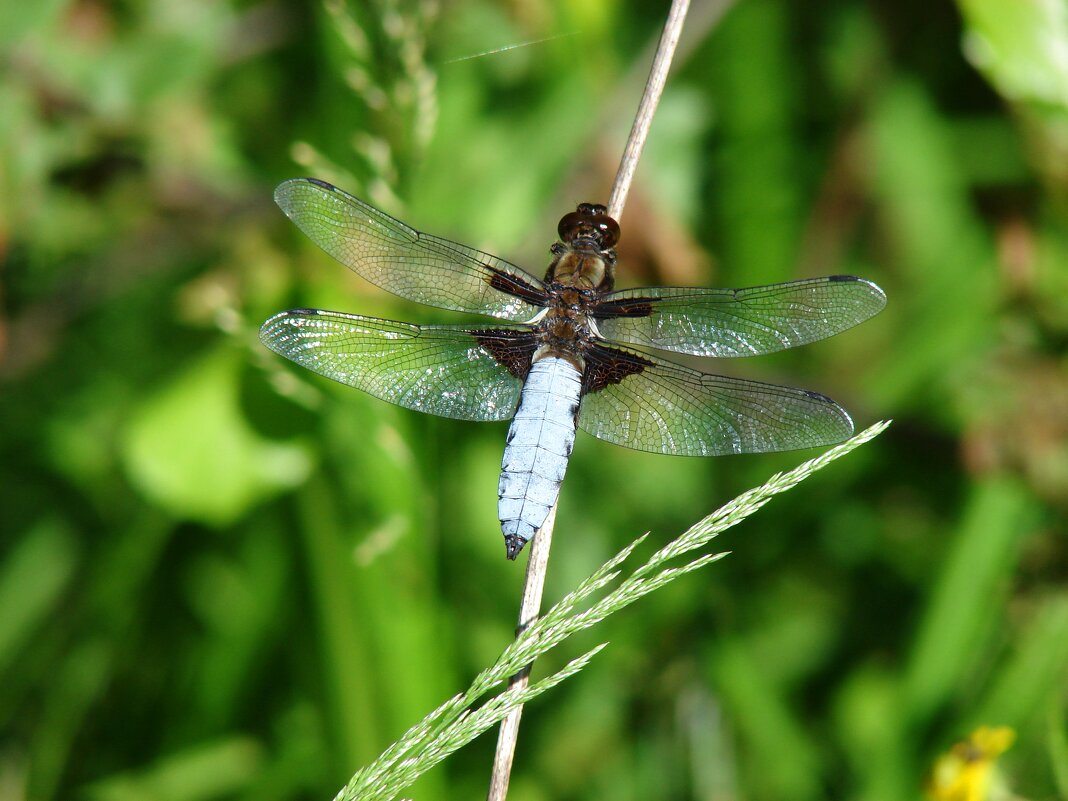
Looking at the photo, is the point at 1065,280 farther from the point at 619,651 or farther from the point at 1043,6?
the point at 619,651

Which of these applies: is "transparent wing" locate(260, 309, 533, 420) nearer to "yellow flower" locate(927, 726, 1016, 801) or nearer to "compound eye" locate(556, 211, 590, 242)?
"compound eye" locate(556, 211, 590, 242)

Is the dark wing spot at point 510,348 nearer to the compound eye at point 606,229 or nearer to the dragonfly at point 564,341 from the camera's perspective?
the dragonfly at point 564,341

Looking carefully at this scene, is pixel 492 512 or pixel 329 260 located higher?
pixel 329 260

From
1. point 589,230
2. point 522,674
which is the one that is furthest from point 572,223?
point 522,674

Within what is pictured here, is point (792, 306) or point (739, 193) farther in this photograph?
point (739, 193)

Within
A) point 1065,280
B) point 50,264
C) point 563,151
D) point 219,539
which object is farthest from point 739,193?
point 50,264

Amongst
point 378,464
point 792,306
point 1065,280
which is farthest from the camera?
point 1065,280

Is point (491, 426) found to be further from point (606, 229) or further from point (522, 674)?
point (522, 674)
